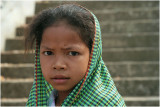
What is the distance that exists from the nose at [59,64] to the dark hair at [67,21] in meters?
0.23

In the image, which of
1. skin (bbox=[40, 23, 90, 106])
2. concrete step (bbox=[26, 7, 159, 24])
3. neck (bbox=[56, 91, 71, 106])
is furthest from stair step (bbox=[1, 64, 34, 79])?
skin (bbox=[40, 23, 90, 106])

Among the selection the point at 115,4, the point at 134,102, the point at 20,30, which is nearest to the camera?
the point at 134,102

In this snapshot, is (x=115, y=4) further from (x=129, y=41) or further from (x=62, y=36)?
(x=62, y=36)

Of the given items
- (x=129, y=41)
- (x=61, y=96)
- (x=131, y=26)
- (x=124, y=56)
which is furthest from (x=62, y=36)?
(x=131, y=26)

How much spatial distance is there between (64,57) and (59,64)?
0.24 feet

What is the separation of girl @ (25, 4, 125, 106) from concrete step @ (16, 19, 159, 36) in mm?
3411

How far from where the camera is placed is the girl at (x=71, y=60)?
196 cm

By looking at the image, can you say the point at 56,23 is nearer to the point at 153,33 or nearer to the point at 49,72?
the point at 49,72

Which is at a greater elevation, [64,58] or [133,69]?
[64,58]

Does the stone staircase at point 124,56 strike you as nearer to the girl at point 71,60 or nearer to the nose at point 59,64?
the girl at point 71,60

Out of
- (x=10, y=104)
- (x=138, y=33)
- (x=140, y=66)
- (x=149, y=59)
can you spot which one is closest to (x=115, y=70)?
(x=140, y=66)

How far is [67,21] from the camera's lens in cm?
206

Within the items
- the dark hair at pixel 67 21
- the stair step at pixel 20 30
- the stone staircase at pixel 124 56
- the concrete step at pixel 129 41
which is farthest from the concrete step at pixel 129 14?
the dark hair at pixel 67 21

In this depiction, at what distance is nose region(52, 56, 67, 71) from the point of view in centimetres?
190
